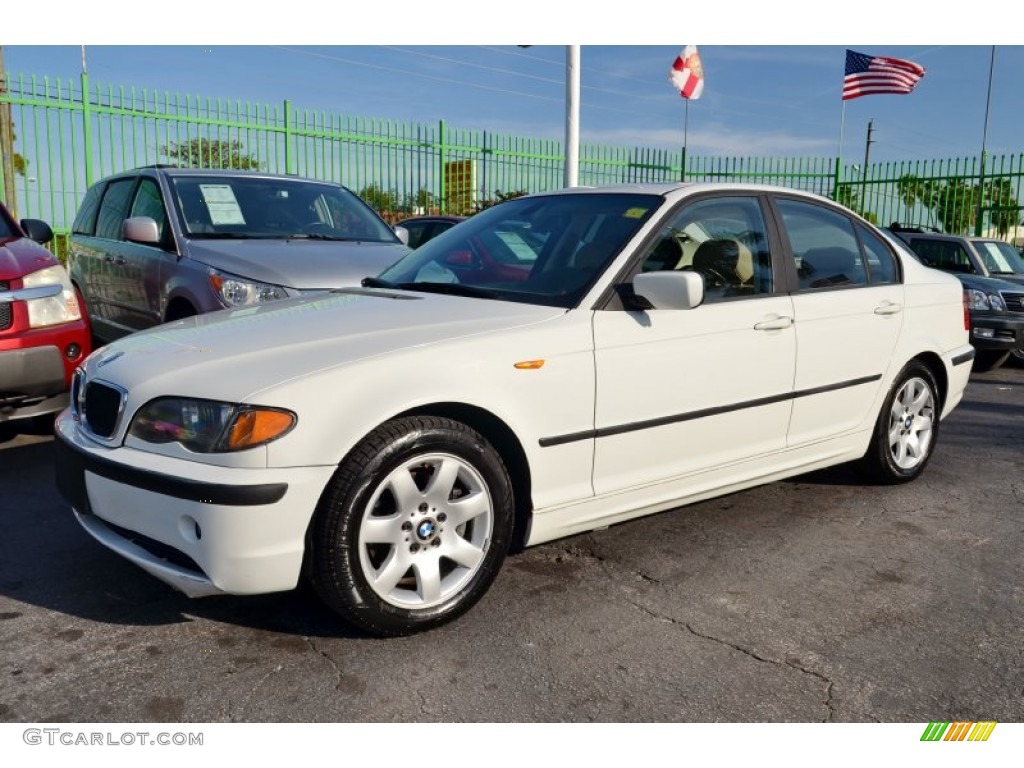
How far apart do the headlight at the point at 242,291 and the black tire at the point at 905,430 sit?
11.2 ft

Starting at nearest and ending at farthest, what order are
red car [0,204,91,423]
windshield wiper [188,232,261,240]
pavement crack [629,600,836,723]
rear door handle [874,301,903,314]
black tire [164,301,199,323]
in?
pavement crack [629,600,836,723]
rear door handle [874,301,903,314]
red car [0,204,91,423]
black tire [164,301,199,323]
windshield wiper [188,232,261,240]

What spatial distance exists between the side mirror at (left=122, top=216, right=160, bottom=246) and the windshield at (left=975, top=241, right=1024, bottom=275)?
28.9 ft

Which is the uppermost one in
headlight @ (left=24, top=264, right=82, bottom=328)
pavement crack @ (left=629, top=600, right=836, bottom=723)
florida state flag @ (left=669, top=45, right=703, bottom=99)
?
florida state flag @ (left=669, top=45, right=703, bottom=99)

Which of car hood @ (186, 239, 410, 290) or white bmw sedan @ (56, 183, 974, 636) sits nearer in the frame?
white bmw sedan @ (56, 183, 974, 636)

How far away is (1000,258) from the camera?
35.1 ft

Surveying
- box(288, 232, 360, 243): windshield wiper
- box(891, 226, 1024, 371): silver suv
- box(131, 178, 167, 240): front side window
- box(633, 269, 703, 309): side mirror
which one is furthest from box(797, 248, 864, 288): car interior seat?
box(891, 226, 1024, 371): silver suv

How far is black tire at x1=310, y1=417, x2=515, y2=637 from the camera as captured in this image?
2.83 metres

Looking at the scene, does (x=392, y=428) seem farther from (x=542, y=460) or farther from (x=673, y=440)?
(x=673, y=440)

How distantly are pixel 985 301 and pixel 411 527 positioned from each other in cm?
838

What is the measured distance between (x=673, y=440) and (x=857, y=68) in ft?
52.1

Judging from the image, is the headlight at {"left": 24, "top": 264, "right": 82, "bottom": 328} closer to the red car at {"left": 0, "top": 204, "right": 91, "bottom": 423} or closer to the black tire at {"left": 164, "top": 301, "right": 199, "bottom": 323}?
the red car at {"left": 0, "top": 204, "right": 91, "bottom": 423}

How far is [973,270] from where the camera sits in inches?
404

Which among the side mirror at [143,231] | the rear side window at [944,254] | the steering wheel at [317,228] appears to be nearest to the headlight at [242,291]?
the side mirror at [143,231]

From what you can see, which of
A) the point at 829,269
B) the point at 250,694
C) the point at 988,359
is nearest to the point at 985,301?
the point at 988,359
